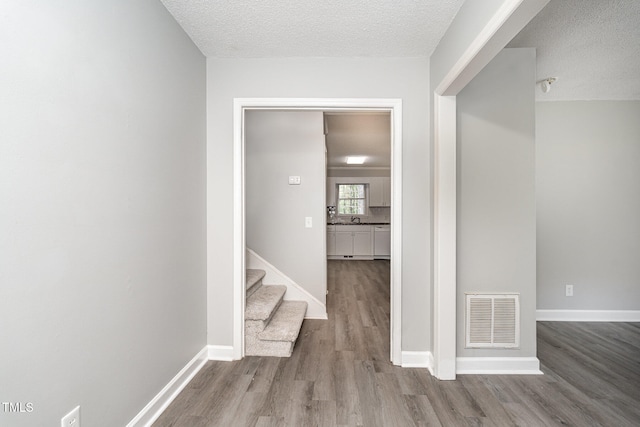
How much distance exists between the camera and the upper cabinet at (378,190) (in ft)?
27.0

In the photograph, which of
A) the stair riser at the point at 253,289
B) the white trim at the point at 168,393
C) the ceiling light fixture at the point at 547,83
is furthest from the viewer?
the stair riser at the point at 253,289

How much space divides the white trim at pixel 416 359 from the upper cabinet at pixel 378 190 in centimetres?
613

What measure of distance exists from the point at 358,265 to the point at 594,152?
15.0 feet

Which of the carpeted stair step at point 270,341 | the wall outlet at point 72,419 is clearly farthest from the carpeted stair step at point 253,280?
the wall outlet at point 72,419

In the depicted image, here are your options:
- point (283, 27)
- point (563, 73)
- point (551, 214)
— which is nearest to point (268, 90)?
point (283, 27)

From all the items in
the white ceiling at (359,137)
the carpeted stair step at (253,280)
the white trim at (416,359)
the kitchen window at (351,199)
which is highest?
the white ceiling at (359,137)

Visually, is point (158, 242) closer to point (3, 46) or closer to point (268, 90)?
point (3, 46)

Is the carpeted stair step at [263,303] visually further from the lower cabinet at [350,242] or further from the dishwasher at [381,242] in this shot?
the dishwasher at [381,242]

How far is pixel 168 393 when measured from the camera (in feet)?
6.03

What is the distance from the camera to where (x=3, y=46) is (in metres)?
0.91

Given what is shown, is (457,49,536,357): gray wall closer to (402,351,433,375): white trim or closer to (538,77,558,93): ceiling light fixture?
Answer: (402,351,433,375): white trim

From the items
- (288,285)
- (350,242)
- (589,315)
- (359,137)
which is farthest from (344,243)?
(589,315)

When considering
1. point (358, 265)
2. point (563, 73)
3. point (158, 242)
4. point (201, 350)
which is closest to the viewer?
point (158, 242)

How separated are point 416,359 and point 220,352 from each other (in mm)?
1589
